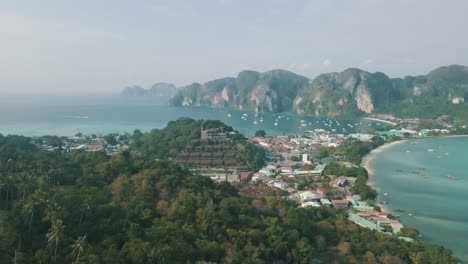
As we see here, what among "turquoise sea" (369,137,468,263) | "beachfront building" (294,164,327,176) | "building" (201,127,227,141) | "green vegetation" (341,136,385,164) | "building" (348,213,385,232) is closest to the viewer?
"building" (348,213,385,232)

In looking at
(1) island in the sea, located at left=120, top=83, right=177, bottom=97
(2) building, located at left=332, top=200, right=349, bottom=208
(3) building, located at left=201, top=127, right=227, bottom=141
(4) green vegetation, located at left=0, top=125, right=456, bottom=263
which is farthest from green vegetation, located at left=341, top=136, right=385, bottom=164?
(1) island in the sea, located at left=120, top=83, right=177, bottom=97

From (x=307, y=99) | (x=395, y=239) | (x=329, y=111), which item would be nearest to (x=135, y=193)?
(x=395, y=239)

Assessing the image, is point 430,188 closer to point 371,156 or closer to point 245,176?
point 371,156

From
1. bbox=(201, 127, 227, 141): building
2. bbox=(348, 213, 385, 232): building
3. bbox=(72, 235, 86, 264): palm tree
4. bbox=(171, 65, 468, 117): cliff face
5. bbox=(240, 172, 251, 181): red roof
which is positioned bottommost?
bbox=(348, 213, 385, 232): building

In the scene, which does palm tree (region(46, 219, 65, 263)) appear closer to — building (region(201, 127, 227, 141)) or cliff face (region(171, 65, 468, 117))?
building (region(201, 127, 227, 141))

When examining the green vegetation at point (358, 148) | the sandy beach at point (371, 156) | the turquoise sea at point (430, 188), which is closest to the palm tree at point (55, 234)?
the turquoise sea at point (430, 188)

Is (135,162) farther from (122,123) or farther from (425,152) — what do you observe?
(122,123)

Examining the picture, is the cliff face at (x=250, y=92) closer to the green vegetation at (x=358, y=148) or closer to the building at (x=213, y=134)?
the green vegetation at (x=358, y=148)
